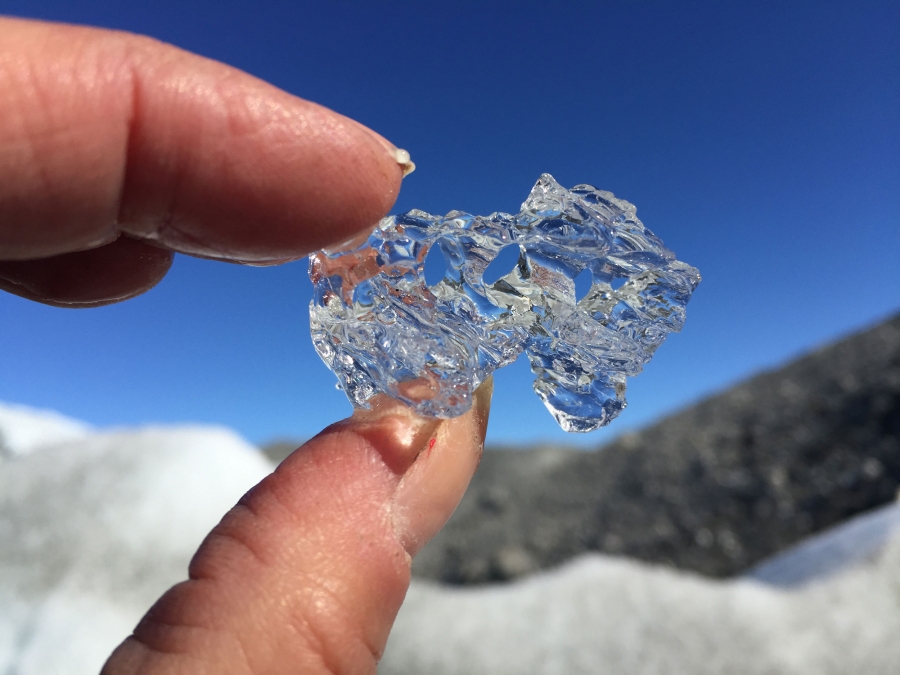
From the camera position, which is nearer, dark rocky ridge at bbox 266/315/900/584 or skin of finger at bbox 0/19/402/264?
skin of finger at bbox 0/19/402/264

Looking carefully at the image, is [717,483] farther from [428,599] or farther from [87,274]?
[87,274]

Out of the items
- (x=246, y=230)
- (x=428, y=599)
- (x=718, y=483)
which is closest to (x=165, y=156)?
(x=246, y=230)

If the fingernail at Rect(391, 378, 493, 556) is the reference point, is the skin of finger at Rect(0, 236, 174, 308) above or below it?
above

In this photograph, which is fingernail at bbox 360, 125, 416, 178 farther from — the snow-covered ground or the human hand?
the snow-covered ground

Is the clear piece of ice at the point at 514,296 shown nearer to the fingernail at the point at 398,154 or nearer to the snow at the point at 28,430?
the fingernail at the point at 398,154

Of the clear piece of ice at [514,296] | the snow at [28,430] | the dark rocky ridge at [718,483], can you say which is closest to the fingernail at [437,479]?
the clear piece of ice at [514,296]

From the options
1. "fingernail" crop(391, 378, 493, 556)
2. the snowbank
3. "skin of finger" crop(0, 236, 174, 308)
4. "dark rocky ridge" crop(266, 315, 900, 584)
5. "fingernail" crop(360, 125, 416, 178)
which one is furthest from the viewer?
"dark rocky ridge" crop(266, 315, 900, 584)

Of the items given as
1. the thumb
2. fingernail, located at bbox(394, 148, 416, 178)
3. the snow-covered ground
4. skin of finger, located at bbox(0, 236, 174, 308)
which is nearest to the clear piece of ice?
fingernail, located at bbox(394, 148, 416, 178)
